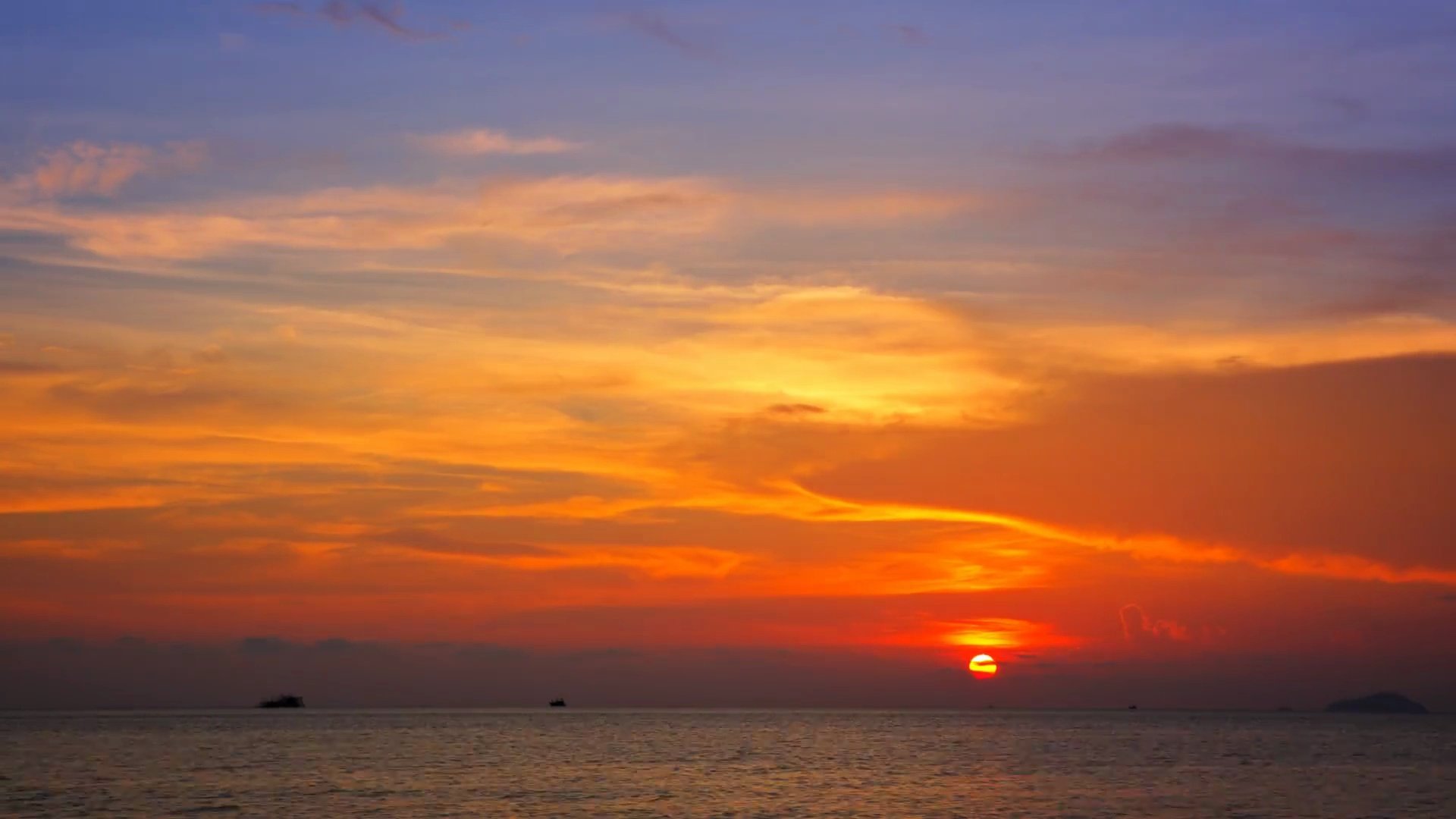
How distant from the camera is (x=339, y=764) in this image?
154125 millimetres

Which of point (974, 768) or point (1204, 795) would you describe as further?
point (974, 768)

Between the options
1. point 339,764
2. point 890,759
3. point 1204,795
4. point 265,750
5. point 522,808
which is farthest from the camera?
point 265,750

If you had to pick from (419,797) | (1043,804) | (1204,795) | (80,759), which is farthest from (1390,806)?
(80,759)

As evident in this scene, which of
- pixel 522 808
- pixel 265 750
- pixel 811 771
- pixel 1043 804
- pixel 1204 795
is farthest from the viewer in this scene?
pixel 265 750

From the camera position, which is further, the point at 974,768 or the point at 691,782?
the point at 974,768

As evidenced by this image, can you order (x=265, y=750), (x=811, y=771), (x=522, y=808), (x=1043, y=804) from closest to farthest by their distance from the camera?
(x=522, y=808), (x=1043, y=804), (x=811, y=771), (x=265, y=750)

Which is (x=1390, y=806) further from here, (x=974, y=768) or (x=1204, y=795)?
(x=974, y=768)

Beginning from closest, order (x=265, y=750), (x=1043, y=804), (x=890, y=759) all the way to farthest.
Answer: (x=1043, y=804)
(x=890, y=759)
(x=265, y=750)

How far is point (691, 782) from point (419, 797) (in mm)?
26779

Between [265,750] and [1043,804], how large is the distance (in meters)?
123

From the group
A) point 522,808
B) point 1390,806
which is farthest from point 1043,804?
point 522,808

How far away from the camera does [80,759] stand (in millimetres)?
162625

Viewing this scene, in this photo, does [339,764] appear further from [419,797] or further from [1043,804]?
[1043,804]

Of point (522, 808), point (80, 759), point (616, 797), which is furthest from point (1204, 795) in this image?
point (80, 759)
